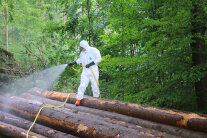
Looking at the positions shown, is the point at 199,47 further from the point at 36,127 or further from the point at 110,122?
the point at 36,127

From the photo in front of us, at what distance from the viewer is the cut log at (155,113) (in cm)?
327

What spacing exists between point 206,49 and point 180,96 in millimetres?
1365

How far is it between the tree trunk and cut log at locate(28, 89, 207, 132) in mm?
1034

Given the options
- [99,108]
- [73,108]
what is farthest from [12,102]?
[99,108]

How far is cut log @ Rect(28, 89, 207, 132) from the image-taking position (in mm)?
3272

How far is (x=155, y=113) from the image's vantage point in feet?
12.6

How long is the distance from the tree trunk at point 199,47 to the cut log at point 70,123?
2275 mm

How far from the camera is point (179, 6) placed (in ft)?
12.7

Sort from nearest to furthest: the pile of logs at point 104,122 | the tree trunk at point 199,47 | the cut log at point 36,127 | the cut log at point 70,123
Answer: the cut log at point 70,123, the pile of logs at point 104,122, the cut log at point 36,127, the tree trunk at point 199,47

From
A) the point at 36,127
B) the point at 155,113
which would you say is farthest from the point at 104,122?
the point at 36,127

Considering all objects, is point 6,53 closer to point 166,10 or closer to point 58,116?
point 58,116

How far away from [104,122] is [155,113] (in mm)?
1160

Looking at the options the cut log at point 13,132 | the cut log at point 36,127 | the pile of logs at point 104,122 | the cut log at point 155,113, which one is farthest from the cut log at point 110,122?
the cut log at point 13,132

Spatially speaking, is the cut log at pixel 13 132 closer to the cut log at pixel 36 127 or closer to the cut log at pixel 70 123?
the cut log at pixel 36 127
